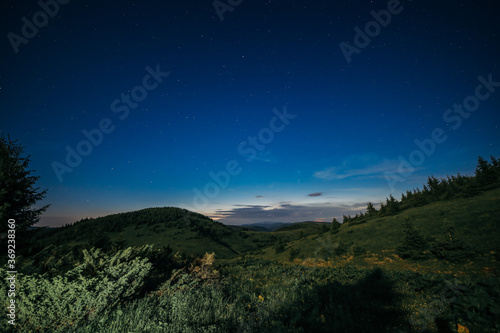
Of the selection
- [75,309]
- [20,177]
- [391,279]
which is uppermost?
[20,177]

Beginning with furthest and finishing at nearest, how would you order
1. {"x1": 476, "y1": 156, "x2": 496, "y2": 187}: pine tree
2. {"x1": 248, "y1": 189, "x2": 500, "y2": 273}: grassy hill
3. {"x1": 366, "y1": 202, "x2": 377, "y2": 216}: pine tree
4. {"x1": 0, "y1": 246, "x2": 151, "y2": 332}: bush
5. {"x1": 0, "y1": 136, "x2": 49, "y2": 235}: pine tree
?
{"x1": 366, "y1": 202, "x2": 377, "y2": 216}: pine tree, {"x1": 476, "y1": 156, "x2": 496, "y2": 187}: pine tree, {"x1": 248, "y1": 189, "x2": 500, "y2": 273}: grassy hill, {"x1": 0, "y1": 136, "x2": 49, "y2": 235}: pine tree, {"x1": 0, "y1": 246, "x2": 151, "y2": 332}: bush

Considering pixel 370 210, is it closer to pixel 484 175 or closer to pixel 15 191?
pixel 484 175

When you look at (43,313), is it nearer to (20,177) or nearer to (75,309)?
(75,309)

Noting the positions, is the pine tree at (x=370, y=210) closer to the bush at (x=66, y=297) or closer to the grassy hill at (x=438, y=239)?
the grassy hill at (x=438, y=239)

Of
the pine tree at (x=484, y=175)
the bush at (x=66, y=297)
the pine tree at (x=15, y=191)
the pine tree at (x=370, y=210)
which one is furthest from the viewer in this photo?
the pine tree at (x=370, y=210)

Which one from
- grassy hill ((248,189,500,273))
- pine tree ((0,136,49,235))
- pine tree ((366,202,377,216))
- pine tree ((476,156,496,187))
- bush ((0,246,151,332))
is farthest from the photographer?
pine tree ((366,202,377,216))

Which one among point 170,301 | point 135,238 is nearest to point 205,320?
point 170,301

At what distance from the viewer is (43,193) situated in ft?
28.3

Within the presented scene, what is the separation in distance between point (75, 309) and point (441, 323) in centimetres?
938

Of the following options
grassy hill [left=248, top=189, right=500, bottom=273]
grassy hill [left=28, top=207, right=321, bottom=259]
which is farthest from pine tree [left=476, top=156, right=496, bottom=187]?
grassy hill [left=28, top=207, right=321, bottom=259]

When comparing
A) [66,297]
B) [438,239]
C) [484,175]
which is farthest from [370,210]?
[66,297]

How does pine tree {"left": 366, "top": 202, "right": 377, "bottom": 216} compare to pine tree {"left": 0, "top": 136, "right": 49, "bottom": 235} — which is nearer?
pine tree {"left": 0, "top": 136, "right": 49, "bottom": 235}

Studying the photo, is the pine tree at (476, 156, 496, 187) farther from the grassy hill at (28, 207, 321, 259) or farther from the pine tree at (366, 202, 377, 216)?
the grassy hill at (28, 207, 321, 259)

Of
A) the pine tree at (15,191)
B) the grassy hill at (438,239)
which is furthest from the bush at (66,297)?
the grassy hill at (438,239)
